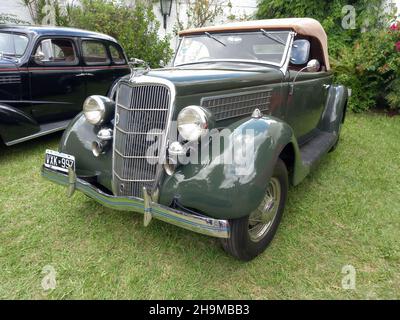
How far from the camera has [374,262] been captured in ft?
7.80

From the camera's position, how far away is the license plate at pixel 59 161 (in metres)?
2.41

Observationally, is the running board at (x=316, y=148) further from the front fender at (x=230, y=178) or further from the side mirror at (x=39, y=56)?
the side mirror at (x=39, y=56)

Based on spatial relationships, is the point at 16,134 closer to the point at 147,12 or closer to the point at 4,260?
the point at 4,260

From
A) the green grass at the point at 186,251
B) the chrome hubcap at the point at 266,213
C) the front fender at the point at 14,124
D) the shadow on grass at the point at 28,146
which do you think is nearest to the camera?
the green grass at the point at 186,251

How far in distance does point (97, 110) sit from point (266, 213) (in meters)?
1.57

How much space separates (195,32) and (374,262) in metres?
2.87

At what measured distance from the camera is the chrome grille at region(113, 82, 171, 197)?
2145 mm

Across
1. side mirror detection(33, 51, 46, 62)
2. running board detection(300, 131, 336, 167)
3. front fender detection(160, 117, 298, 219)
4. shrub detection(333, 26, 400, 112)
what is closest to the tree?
shrub detection(333, 26, 400, 112)

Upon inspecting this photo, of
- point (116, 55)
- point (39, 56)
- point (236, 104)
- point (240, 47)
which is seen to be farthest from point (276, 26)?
point (116, 55)

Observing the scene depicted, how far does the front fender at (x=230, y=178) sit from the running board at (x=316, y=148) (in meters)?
0.95

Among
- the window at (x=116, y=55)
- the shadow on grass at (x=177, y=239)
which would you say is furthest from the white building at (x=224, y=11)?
the shadow on grass at (x=177, y=239)

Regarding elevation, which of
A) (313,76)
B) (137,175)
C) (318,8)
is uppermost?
(318,8)
